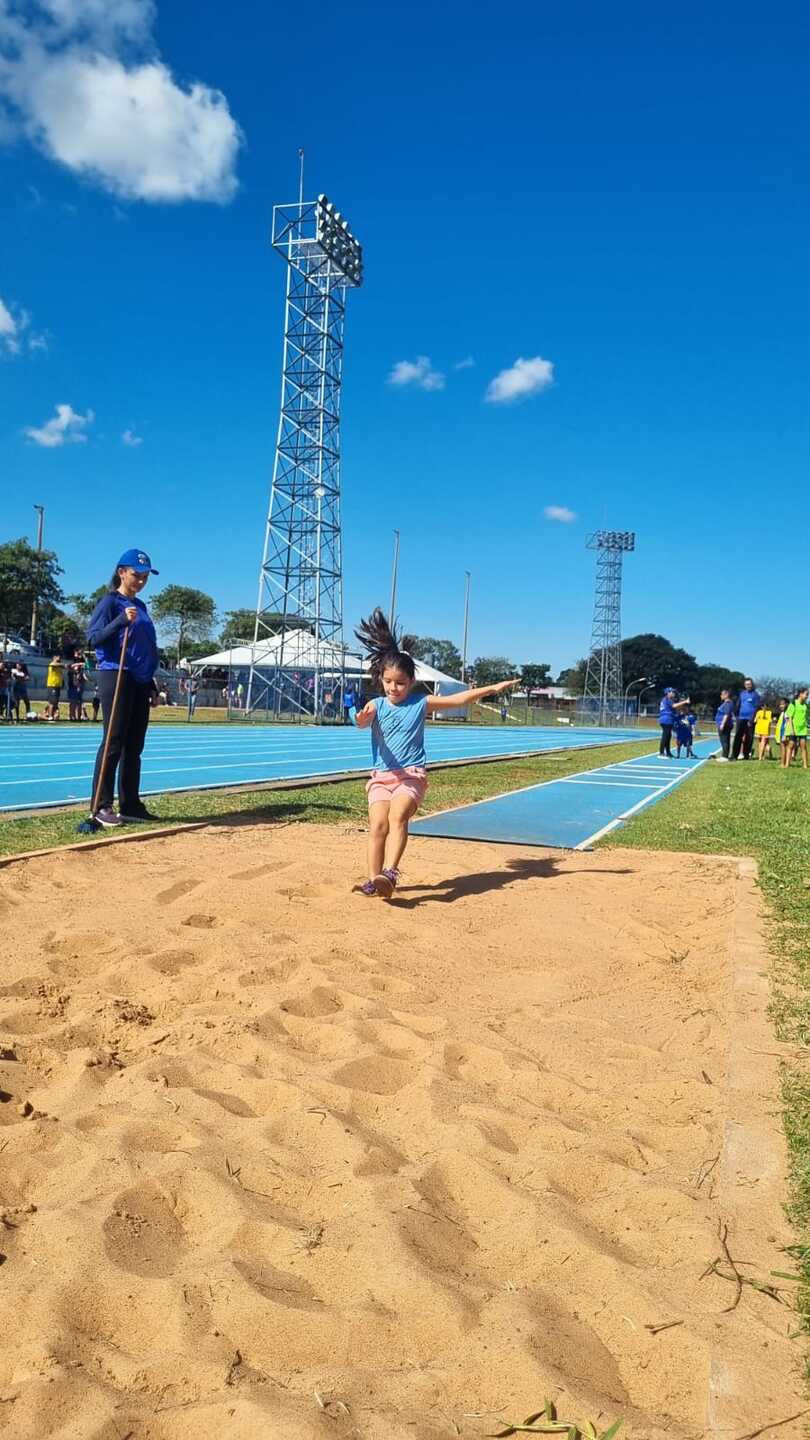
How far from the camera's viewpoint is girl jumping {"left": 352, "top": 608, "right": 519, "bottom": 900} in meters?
5.59

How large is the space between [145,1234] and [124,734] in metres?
5.85

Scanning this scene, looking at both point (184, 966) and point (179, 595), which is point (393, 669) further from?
point (179, 595)

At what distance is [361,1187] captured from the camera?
2.36 m

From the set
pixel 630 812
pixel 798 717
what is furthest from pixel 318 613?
pixel 630 812

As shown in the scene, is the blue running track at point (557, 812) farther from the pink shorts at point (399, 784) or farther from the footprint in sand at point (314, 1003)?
the footprint in sand at point (314, 1003)

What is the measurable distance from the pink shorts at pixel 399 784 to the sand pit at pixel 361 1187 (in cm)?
127

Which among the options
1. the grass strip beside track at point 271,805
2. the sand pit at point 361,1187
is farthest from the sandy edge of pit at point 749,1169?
the grass strip beside track at point 271,805

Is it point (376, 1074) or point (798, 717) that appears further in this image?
point (798, 717)

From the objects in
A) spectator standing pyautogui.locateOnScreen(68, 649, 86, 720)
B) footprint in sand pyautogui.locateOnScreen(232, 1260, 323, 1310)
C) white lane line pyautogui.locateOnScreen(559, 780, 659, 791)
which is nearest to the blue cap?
footprint in sand pyautogui.locateOnScreen(232, 1260, 323, 1310)

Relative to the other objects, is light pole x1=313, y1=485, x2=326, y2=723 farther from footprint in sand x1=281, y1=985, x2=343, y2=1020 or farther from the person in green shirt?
footprint in sand x1=281, y1=985, x2=343, y2=1020

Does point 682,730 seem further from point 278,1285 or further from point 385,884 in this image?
point 278,1285

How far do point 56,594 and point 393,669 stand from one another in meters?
68.0

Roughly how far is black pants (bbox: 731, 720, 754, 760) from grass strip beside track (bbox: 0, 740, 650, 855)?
8.83 meters

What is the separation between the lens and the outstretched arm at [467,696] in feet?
19.0
